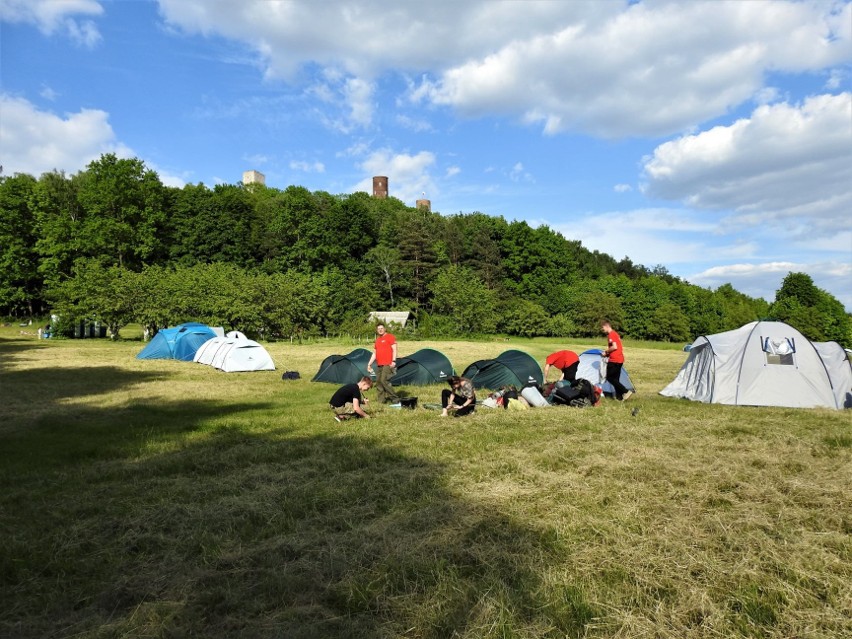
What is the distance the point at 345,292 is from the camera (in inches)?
2340

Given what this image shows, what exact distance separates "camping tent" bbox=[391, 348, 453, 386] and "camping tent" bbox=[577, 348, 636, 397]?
4.40 m

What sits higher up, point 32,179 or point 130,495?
point 32,179

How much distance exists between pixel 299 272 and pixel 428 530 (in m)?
57.4

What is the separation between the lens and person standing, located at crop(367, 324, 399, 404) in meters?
14.5

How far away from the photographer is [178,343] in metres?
27.0

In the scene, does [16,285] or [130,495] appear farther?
[16,285]

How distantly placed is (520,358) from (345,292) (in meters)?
44.0

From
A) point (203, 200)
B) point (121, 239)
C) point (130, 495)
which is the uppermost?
point (203, 200)

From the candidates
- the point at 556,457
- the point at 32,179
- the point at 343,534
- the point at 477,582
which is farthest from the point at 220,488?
the point at 32,179

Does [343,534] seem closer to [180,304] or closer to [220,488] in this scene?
[220,488]

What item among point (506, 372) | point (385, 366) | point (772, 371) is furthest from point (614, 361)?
point (385, 366)

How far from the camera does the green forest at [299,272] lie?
43.3m

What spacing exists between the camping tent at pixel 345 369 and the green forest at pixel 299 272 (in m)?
25.5

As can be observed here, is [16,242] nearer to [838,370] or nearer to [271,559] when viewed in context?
[271,559]
